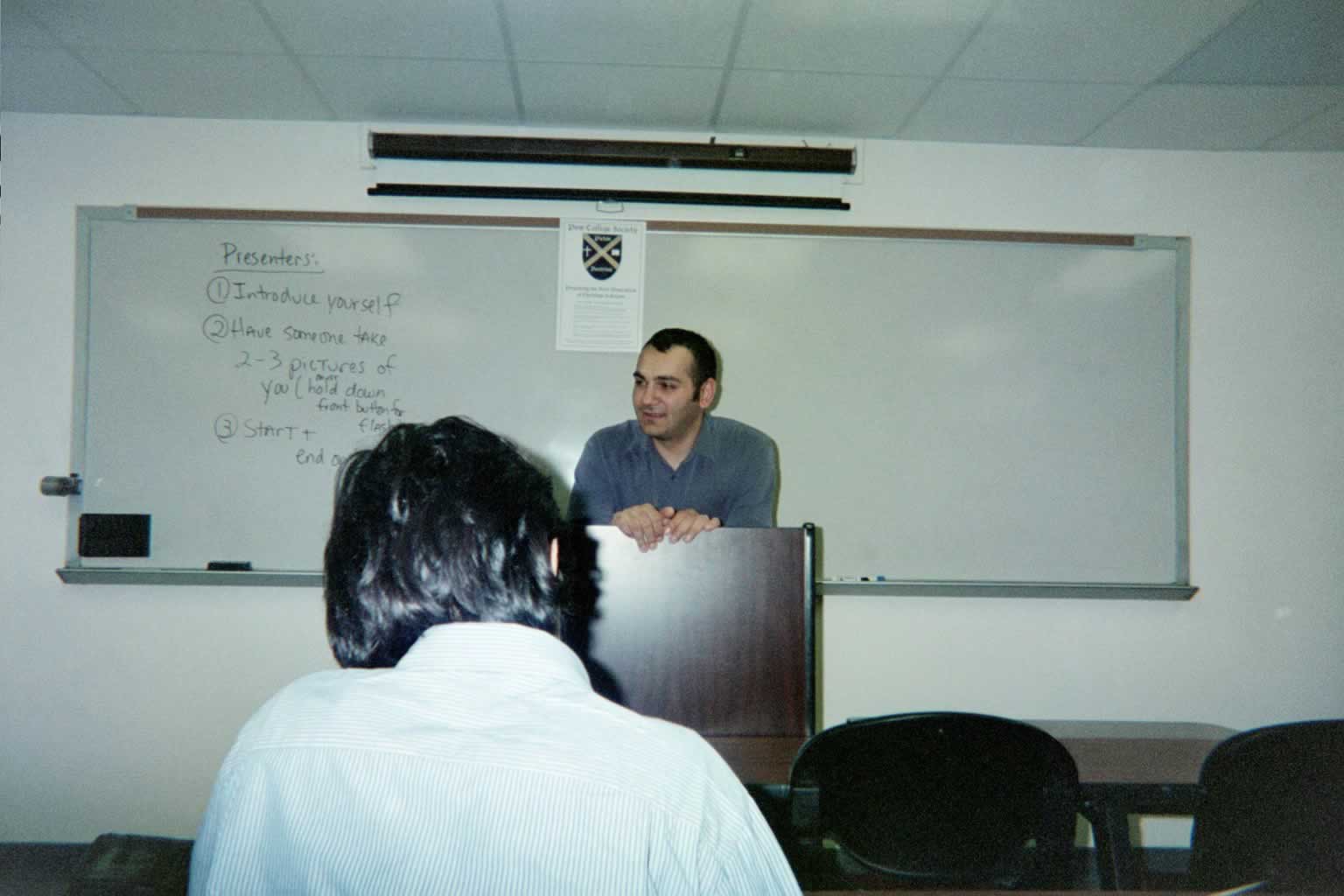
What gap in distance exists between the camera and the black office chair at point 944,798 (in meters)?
1.41

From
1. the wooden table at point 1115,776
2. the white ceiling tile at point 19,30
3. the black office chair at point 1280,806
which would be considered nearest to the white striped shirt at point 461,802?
the wooden table at point 1115,776

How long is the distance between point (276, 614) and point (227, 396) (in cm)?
77

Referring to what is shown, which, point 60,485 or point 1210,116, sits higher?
point 1210,116

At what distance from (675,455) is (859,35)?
1313 mm

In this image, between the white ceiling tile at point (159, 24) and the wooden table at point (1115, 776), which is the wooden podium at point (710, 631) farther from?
the white ceiling tile at point (159, 24)

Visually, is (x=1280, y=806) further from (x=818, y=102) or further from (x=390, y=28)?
(x=390, y=28)

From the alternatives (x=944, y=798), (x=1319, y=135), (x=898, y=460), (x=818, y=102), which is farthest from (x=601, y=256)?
(x=1319, y=135)

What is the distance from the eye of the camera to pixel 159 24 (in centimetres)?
232

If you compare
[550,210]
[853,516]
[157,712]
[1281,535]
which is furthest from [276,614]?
[1281,535]

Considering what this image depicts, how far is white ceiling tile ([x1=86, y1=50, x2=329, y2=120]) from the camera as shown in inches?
98.6

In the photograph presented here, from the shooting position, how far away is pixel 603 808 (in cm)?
63

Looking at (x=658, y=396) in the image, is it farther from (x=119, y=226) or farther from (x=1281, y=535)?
(x=1281, y=535)

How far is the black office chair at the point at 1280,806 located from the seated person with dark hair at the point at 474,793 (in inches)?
44.4

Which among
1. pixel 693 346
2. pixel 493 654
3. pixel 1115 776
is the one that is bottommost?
pixel 1115 776
